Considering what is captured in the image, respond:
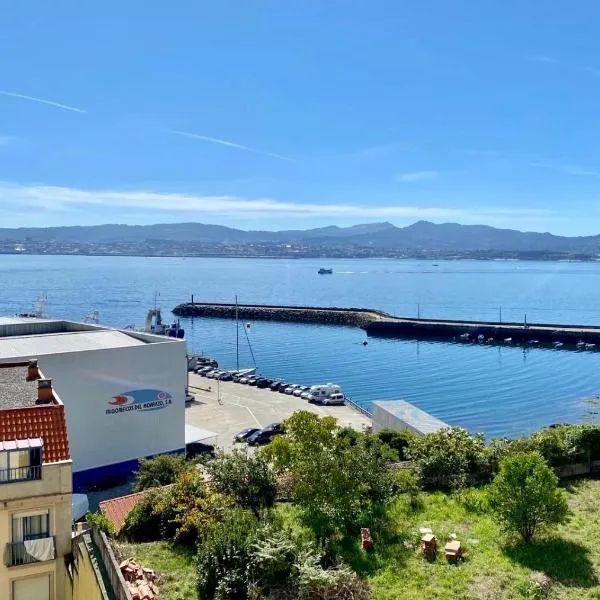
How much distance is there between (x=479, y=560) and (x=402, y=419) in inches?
704

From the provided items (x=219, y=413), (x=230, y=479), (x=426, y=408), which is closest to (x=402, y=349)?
(x=426, y=408)

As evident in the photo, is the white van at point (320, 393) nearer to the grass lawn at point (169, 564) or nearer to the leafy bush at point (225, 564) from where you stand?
the grass lawn at point (169, 564)

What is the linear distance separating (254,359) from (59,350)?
159 ft

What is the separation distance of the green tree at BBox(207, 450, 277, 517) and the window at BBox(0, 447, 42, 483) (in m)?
5.40

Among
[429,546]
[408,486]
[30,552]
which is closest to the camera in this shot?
[30,552]

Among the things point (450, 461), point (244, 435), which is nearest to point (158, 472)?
point (450, 461)

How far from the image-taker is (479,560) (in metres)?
14.0

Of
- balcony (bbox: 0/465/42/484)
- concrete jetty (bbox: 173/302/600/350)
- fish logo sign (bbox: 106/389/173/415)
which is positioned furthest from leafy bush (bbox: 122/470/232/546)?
concrete jetty (bbox: 173/302/600/350)

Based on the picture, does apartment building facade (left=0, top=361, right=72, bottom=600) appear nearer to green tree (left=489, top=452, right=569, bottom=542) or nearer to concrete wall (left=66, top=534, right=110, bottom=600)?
concrete wall (left=66, top=534, right=110, bottom=600)

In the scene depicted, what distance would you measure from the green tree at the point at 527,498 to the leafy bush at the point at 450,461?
3.80m

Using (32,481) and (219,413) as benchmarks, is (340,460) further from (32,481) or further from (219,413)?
(219,413)

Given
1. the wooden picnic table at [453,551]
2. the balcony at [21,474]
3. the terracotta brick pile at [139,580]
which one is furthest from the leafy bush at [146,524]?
the wooden picnic table at [453,551]

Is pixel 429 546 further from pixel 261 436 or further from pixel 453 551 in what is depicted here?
pixel 261 436

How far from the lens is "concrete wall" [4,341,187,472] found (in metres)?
26.3
